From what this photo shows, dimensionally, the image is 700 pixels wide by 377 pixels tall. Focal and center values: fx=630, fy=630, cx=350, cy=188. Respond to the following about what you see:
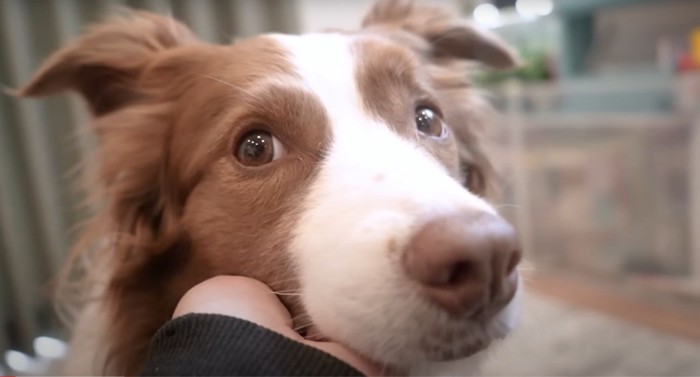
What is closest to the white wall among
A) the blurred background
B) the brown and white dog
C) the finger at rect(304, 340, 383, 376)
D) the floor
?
the blurred background

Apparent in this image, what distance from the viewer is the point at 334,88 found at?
1.02m

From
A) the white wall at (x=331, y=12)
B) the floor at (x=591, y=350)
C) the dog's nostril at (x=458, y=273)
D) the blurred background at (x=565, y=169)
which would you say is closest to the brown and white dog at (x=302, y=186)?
the dog's nostril at (x=458, y=273)

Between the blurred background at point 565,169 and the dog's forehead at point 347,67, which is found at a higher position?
the dog's forehead at point 347,67

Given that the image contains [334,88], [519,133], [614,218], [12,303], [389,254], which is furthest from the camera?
[519,133]

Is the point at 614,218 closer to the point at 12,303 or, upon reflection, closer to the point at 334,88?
the point at 334,88

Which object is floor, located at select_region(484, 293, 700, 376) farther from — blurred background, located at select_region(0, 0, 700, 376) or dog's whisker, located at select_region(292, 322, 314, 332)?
dog's whisker, located at select_region(292, 322, 314, 332)

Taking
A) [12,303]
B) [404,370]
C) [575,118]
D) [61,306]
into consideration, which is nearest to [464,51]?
[404,370]

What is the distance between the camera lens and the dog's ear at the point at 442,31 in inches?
55.6

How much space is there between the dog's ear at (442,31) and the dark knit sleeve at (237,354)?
0.87 metres

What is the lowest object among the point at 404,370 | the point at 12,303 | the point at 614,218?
the point at 614,218

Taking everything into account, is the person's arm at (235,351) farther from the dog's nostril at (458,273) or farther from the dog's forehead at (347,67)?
the dog's forehead at (347,67)

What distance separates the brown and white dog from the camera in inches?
28.2

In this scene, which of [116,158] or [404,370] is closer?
[404,370]

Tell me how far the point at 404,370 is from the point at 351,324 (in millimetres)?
88
